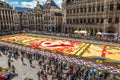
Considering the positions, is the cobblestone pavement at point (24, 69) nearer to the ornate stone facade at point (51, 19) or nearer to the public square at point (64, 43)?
the public square at point (64, 43)

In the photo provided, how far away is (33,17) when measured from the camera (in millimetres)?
82812

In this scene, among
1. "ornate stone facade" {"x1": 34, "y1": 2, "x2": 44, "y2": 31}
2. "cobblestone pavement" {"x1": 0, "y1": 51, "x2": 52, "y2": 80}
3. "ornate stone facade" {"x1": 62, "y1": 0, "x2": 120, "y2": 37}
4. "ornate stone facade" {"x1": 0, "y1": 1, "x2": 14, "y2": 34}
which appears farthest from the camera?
"ornate stone facade" {"x1": 34, "y1": 2, "x2": 44, "y2": 31}

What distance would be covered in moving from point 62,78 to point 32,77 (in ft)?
14.7

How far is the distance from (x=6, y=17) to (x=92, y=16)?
54.1 metres

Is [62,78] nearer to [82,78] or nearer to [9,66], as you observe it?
[82,78]

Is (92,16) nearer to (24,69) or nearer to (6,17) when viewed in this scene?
(24,69)

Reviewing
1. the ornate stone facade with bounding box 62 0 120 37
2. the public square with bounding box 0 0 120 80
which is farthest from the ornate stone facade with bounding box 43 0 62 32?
the ornate stone facade with bounding box 62 0 120 37

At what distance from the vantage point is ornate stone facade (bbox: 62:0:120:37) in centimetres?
4797

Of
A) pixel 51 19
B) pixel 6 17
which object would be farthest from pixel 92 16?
pixel 6 17

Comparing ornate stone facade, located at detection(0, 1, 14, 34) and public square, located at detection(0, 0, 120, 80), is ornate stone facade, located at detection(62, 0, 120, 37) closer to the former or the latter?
public square, located at detection(0, 0, 120, 80)

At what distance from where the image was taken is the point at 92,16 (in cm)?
5394

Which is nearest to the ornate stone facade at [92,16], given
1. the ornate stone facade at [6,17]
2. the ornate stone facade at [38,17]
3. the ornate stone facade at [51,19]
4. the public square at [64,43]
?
the public square at [64,43]

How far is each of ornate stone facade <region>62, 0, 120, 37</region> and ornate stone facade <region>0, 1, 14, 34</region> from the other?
1512 inches

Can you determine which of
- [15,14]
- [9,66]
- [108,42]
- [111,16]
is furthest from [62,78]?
[15,14]
